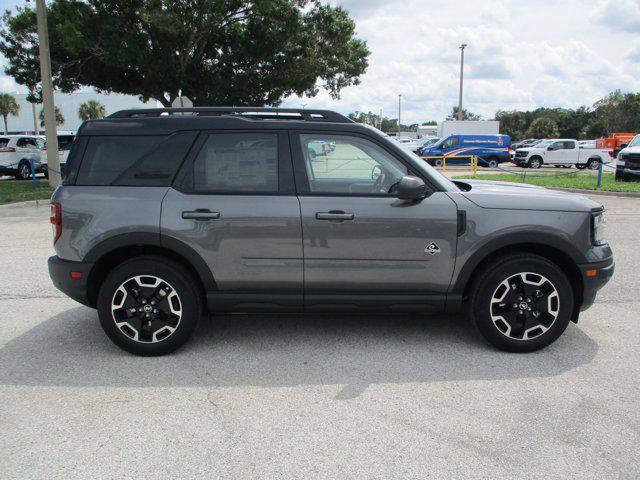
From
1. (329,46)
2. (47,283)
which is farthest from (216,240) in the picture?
(329,46)

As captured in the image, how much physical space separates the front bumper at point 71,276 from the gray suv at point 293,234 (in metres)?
0.01

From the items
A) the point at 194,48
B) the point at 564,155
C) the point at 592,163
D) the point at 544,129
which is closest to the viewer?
the point at 194,48

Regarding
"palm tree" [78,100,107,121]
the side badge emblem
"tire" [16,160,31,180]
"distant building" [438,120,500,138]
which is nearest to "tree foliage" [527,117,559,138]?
"distant building" [438,120,500,138]

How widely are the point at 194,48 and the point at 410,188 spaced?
1875 centimetres

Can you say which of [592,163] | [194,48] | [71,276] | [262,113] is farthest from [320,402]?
[592,163]

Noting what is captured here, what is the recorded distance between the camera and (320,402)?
3328 millimetres

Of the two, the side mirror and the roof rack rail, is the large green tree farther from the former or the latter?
the side mirror

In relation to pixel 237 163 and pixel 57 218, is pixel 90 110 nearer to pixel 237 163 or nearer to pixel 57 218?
pixel 57 218

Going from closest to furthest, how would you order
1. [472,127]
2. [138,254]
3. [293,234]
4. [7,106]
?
[293,234]
[138,254]
[472,127]
[7,106]

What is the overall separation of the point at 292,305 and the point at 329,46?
2153cm

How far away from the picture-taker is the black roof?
4.02 meters

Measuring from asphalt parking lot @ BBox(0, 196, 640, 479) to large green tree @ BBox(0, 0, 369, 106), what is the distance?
15565 mm

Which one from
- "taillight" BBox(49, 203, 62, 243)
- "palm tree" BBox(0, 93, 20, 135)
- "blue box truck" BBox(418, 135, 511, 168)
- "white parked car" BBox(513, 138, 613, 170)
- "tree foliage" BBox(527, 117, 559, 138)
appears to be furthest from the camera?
"tree foliage" BBox(527, 117, 559, 138)

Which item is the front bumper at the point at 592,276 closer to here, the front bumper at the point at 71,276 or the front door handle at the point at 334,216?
the front door handle at the point at 334,216
